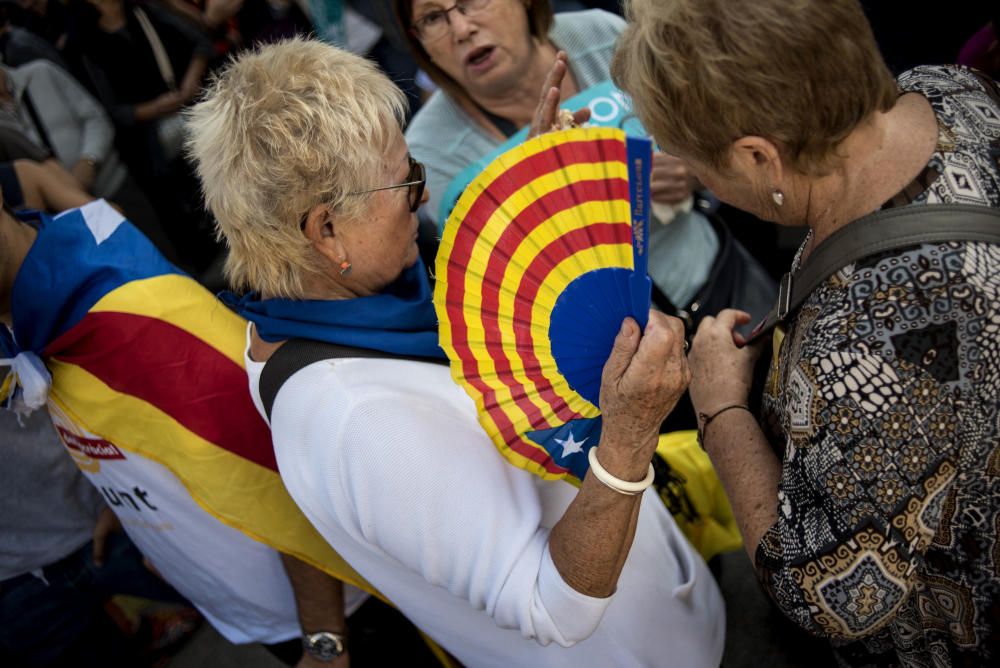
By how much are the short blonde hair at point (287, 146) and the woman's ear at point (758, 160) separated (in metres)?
0.65

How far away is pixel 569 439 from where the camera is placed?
1.37 metres

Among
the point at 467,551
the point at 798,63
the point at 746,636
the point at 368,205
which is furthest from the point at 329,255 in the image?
the point at 746,636

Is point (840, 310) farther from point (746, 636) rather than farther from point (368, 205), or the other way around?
point (746, 636)

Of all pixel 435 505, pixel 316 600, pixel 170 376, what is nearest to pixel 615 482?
Answer: pixel 435 505

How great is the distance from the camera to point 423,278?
1.70 meters

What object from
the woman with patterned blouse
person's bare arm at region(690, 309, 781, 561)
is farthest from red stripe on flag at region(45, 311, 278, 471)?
the woman with patterned blouse

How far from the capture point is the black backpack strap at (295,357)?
143 cm

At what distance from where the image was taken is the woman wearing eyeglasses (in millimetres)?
1274

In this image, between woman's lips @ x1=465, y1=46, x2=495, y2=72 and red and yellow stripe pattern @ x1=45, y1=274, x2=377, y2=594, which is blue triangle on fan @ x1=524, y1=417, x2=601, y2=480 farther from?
woman's lips @ x1=465, y1=46, x2=495, y2=72

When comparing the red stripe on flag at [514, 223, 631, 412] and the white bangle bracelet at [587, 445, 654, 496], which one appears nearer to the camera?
the red stripe on flag at [514, 223, 631, 412]

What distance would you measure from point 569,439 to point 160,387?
95cm

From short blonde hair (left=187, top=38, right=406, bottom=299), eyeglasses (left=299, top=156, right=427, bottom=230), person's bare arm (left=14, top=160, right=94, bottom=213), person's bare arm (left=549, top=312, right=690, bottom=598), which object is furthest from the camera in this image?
person's bare arm (left=14, top=160, right=94, bottom=213)

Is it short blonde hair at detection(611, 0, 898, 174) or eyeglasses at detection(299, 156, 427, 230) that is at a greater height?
short blonde hair at detection(611, 0, 898, 174)

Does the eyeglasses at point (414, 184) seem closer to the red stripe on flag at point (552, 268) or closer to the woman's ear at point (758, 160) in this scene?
the red stripe on flag at point (552, 268)
